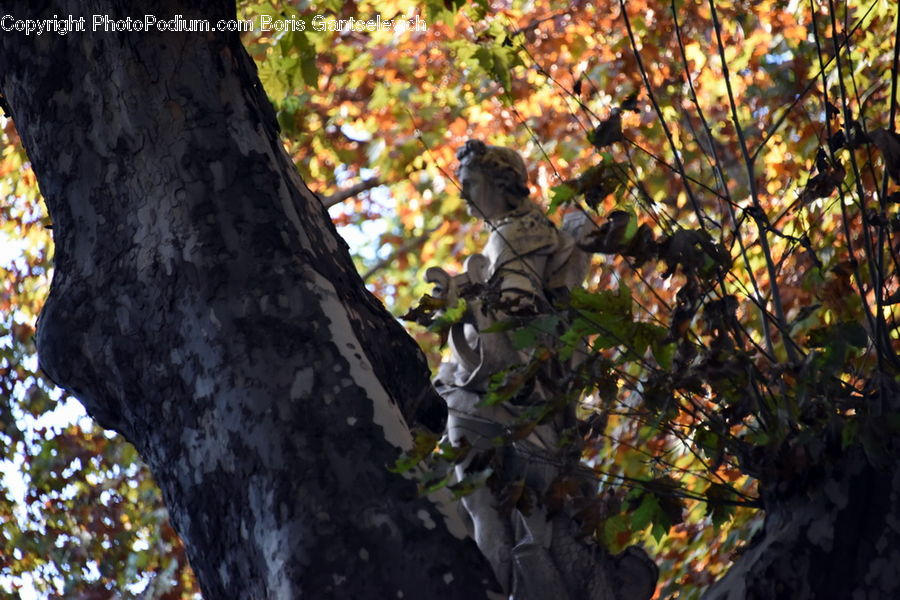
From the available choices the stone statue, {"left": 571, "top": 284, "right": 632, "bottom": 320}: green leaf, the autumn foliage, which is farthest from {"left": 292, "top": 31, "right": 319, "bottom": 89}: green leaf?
{"left": 571, "top": 284, "right": 632, "bottom": 320}: green leaf

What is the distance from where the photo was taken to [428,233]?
13.7 meters

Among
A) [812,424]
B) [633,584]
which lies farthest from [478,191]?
[812,424]

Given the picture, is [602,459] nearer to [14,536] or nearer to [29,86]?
[14,536]

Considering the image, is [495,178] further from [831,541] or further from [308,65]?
[831,541]

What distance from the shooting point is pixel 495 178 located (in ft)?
19.7

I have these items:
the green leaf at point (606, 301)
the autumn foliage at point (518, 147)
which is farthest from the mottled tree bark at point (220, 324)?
the autumn foliage at point (518, 147)

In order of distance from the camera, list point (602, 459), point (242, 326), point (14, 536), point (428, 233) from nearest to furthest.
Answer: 1. point (242, 326)
2. point (602, 459)
3. point (14, 536)
4. point (428, 233)

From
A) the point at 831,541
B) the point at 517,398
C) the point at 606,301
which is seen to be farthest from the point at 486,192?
the point at 831,541

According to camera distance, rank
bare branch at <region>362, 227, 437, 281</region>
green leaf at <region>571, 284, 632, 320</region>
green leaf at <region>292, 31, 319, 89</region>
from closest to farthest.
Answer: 1. green leaf at <region>571, 284, 632, 320</region>
2. green leaf at <region>292, 31, 319, 89</region>
3. bare branch at <region>362, 227, 437, 281</region>

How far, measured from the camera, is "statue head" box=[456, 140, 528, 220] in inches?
237

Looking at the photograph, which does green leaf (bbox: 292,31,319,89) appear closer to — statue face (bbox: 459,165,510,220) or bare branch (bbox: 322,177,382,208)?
statue face (bbox: 459,165,510,220)

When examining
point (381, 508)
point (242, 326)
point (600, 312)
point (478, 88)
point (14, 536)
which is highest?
point (478, 88)

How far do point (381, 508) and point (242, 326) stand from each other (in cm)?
54

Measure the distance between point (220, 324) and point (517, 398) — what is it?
7.45 feet
